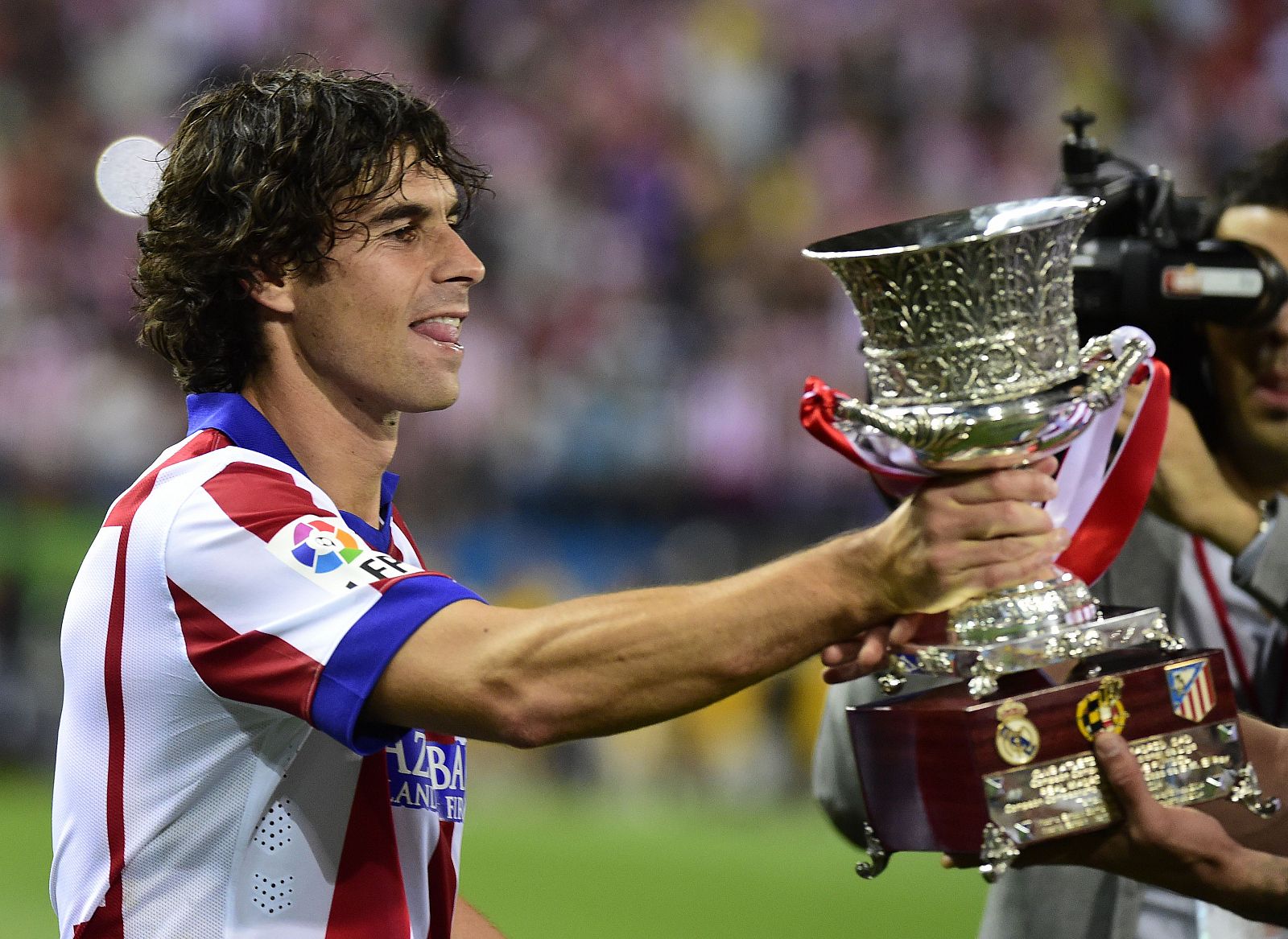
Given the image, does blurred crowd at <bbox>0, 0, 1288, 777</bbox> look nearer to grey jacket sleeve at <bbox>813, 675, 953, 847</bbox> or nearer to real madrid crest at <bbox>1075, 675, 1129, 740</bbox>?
grey jacket sleeve at <bbox>813, 675, 953, 847</bbox>

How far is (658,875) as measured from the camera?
6.34 metres

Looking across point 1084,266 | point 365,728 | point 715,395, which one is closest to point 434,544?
point 715,395

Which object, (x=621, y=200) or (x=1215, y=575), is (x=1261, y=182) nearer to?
(x=1215, y=575)

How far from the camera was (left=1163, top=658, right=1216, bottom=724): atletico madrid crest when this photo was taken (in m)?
2.02

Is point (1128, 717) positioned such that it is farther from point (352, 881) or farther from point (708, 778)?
point (708, 778)

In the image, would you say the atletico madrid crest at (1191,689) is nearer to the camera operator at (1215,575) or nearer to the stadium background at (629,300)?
the camera operator at (1215,575)

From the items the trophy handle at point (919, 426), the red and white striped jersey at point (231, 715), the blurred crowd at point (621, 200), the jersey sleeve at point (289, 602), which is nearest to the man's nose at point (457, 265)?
the red and white striped jersey at point (231, 715)

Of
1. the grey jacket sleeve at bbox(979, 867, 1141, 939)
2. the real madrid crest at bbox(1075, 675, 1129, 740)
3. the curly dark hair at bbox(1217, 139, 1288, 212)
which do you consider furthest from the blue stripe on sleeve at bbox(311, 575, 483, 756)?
the curly dark hair at bbox(1217, 139, 1288, 212)

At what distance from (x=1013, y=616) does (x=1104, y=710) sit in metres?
0.19

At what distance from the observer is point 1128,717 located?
2.00 meters

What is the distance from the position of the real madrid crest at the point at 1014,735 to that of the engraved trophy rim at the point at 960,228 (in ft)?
1.80

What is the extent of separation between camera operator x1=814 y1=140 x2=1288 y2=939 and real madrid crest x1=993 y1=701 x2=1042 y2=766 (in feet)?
1.65

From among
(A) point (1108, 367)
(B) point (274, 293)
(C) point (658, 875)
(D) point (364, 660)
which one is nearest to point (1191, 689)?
(A) point (1108, 367)

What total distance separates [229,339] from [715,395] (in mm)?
6363
